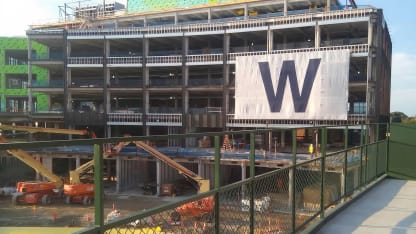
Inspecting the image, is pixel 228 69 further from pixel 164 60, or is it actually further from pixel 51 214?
pixel 51 214

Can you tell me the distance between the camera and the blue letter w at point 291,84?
3680cm

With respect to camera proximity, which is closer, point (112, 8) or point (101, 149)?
point (101, 149)

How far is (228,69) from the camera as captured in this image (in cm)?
4206

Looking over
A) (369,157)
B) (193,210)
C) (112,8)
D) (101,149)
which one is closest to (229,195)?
(193,210)

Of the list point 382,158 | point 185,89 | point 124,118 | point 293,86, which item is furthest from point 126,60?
point 382,158

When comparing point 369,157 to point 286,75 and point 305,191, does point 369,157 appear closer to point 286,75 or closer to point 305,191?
point 305,191

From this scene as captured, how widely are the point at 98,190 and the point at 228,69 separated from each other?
3968 centimetres

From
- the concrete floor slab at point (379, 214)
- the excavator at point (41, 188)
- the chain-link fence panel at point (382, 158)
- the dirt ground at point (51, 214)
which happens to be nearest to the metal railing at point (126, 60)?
the excavator at point (41, 188)

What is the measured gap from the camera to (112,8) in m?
64.1

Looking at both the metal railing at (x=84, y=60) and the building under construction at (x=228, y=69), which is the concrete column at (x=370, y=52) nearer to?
the building under construction at (x=228, y=69)

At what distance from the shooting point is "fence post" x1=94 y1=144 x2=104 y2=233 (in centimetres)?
289

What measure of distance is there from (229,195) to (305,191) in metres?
2.90

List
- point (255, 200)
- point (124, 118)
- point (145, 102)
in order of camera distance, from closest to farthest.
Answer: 1. point (255, 200)
2. point (145, 102)
3. point (124, 118)

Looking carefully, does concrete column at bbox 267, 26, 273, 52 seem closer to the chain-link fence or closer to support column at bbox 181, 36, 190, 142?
support column at bbox 181, 36, 190, 142
